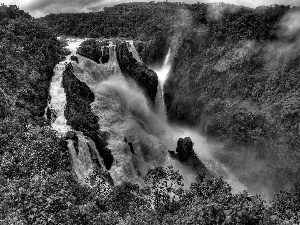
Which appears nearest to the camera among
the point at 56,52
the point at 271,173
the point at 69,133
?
the point at 69,133

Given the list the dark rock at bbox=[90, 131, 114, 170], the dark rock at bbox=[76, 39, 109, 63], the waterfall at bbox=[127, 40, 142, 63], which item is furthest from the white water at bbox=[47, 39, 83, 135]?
the waterfall at bbox=[127, 40, 142, 63]

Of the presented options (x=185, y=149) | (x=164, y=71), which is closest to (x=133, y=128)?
(x=185, y=149)

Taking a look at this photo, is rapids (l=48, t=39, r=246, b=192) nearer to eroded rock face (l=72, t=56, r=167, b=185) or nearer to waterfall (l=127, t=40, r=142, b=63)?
eroded rock face (l=72, t=56, r=167, b=185)

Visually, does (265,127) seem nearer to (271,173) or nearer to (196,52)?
(271,173)

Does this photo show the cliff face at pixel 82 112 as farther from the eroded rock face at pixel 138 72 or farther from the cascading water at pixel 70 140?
the eroded rock face at pixel 138 72

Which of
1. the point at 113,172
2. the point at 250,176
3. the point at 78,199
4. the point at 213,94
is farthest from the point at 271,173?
the point at 78,199

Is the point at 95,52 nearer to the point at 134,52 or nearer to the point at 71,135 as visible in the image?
the point at 134,52

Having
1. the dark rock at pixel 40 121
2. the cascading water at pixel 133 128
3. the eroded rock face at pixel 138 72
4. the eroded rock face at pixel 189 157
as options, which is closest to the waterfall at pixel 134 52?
the eroded rock face at pixel 138 72
